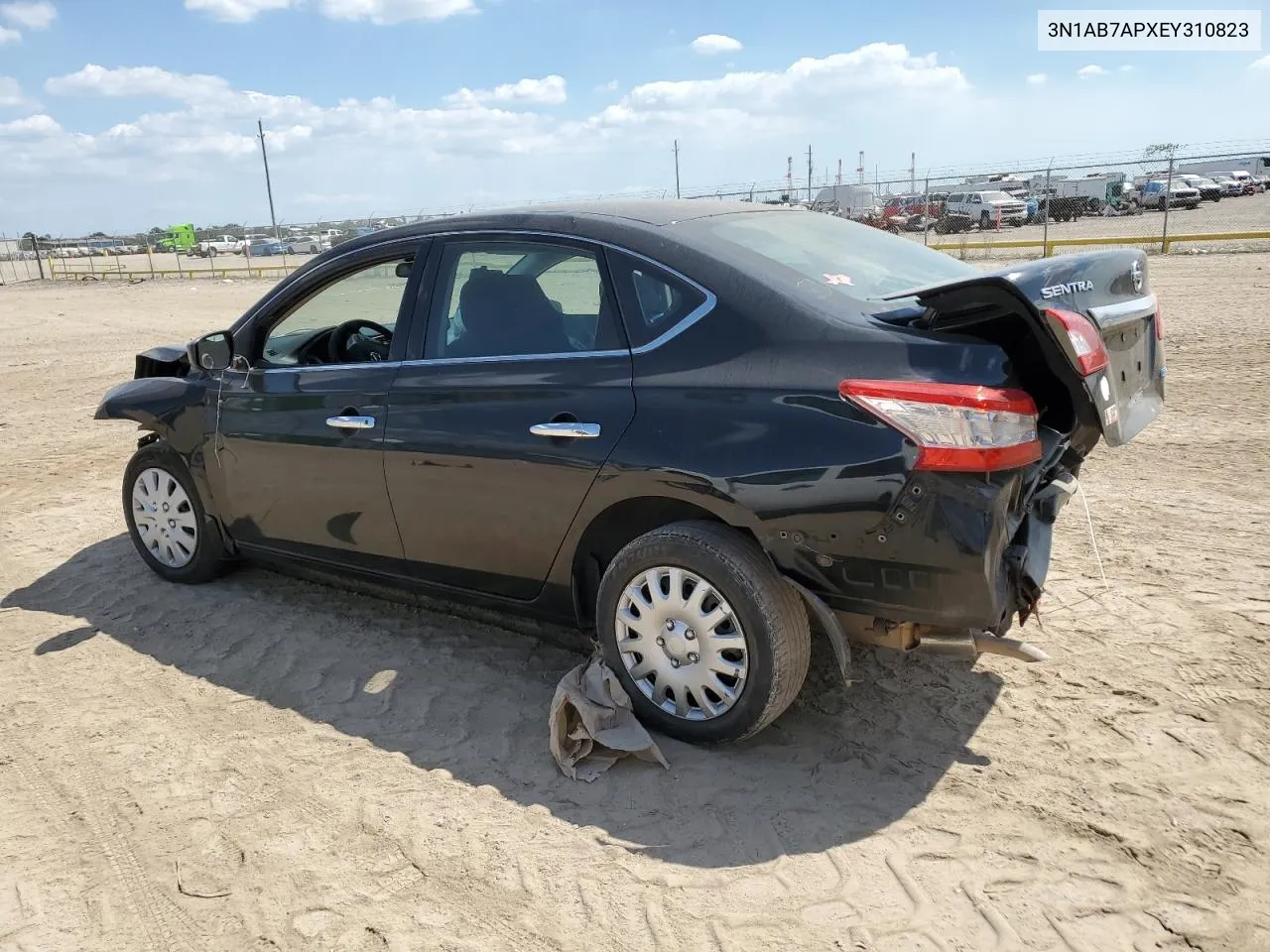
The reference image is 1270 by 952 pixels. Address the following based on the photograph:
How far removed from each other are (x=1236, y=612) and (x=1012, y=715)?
137 cm

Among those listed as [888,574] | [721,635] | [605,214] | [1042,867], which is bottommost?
[1042,867]

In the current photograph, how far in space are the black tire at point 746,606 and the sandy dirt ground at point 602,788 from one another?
20 cm

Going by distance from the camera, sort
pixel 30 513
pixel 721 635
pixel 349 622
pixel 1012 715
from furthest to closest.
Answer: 1. pixel 30 513
2. pixel 349 622
3. pixel 1012 715
4. pixel 721 635

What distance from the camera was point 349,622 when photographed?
15.4ft

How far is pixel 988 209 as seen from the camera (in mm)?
33969

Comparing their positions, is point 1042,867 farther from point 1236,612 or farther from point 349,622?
point 349,622

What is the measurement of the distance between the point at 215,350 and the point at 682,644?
279 centimetres

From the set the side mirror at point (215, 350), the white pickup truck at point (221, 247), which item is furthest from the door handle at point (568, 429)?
the white pickup truck at point (221, 247)

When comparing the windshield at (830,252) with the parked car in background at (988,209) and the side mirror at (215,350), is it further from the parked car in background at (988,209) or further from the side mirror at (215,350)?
the parked car in background at (988,209)

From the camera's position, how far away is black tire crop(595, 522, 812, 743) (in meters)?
3.19

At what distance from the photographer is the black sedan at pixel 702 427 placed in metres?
2.95

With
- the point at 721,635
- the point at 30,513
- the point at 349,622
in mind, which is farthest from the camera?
the point at 30,513

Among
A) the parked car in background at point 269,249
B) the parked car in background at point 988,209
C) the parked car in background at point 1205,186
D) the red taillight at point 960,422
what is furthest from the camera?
the parked car in background at point 269,249

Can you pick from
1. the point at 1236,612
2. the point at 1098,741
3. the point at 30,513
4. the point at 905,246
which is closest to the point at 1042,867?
the point at 1098,741
